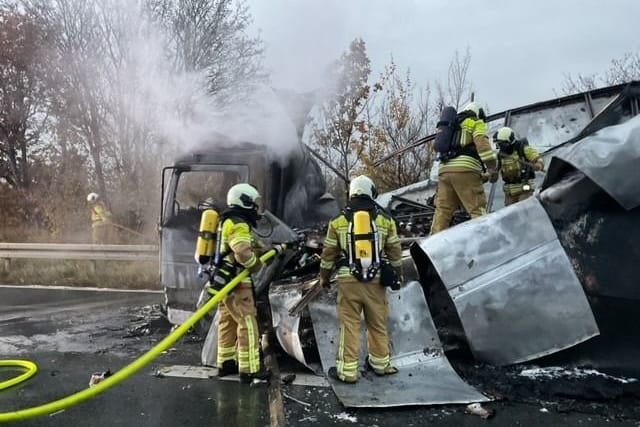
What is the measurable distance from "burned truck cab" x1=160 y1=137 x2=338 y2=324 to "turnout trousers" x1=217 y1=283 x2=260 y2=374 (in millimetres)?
1068

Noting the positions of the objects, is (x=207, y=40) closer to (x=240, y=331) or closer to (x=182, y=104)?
(x=182, y=104)

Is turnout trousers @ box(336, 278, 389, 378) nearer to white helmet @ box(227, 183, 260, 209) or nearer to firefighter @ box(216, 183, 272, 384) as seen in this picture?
firefighter @ box(216, 183, 272, 384)

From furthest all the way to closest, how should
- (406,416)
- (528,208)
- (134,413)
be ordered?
(528,208)
(134,413)
(406,416)

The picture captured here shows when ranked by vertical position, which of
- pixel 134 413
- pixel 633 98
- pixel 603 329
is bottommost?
pixel 134 413

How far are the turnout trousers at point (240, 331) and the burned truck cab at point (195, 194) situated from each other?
1.07 metres

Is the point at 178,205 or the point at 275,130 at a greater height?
the point at 275,130

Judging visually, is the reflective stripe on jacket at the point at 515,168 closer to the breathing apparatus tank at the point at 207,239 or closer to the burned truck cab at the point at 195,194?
the burned truck cab at the point at 195,194

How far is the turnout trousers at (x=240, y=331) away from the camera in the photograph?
14.6ft

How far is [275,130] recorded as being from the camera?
20.5 ft

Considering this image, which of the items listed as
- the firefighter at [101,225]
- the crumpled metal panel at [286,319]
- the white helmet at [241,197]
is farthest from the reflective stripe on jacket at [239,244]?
the firefighter at [101,225]

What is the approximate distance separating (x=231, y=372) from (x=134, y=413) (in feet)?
3.09

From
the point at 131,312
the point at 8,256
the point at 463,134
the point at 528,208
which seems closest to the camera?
the point at 528,208

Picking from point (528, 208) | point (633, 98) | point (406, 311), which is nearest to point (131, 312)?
point (406, 311)

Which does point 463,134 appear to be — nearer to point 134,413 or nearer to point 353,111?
point 134,413
